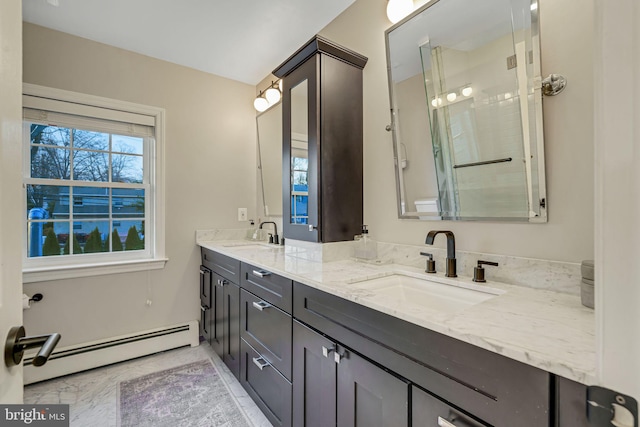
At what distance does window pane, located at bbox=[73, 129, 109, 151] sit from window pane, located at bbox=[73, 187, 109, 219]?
1.12ft

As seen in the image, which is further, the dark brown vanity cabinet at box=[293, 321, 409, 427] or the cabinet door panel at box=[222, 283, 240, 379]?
the cabinet door panel at box=[222, 283, 240, 379]

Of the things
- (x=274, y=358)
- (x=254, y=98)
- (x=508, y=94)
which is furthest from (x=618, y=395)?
(x=254, y=98)

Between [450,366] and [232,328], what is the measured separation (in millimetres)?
1644

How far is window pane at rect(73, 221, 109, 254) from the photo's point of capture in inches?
89.7

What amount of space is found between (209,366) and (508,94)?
263 cm

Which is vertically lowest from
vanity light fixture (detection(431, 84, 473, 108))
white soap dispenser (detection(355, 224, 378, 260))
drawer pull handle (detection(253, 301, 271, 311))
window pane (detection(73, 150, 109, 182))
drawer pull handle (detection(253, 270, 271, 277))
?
drawer pull handle (detection(253, 301, 271, 311))

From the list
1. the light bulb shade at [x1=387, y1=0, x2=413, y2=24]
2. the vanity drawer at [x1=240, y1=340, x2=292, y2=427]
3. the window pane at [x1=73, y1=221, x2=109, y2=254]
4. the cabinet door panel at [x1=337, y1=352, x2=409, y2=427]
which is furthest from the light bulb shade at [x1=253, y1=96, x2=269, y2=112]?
the cabinet door panel at [x1=337, y1=352, x2=409, y2=427]

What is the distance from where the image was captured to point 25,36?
1.99m

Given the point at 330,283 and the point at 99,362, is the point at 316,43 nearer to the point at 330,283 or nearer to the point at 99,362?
the point at 330,283

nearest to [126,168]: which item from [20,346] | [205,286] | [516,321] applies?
[205,286]

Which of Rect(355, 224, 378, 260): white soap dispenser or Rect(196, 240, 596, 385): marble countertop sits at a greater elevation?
Rect(355, 224, 378, 260): white soap dispenser

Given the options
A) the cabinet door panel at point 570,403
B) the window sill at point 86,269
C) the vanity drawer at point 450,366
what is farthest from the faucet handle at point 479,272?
the window sill at point 86,269

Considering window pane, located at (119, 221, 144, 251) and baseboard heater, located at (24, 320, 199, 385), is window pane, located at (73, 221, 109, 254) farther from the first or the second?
baseboard heater, located at (24, 320, 199, 385)

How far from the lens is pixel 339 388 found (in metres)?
1.07
